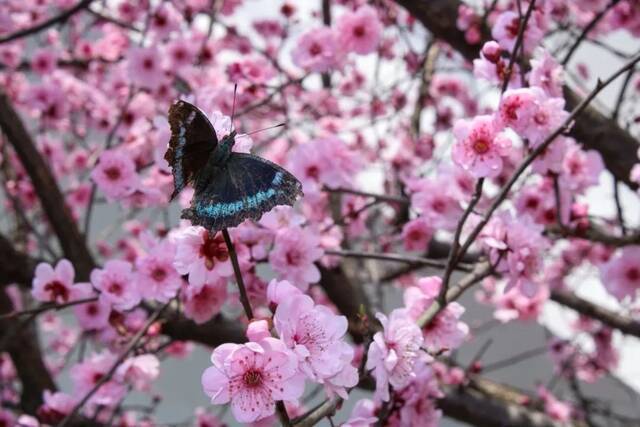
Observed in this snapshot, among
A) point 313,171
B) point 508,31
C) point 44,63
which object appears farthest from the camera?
point 44,63

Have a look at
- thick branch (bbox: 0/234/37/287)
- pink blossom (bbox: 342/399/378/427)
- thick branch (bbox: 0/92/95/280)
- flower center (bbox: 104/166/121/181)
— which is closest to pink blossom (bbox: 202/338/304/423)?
pink blossom (bbox: 342/399/378/427)

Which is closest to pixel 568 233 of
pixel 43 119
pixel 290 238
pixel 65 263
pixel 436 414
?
pixel 436 414

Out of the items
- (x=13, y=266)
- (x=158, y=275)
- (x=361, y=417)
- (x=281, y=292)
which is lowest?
(x=361, y=417)

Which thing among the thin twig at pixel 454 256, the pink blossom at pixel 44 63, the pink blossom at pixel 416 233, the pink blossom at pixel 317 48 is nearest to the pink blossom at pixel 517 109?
the thin twig at pixel 454 256

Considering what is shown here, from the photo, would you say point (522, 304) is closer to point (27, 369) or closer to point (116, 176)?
point (116, 176)

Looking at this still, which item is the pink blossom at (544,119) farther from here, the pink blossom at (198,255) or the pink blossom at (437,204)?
the pink blossom at (198,255)

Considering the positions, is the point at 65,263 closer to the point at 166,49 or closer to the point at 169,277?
the point at 169,277

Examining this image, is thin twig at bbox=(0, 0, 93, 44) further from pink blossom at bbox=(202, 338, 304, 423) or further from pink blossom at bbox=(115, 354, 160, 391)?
pink blossom at bbox=(202, 338, 304, 423)

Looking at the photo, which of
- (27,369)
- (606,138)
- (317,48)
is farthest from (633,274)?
(27,369)
